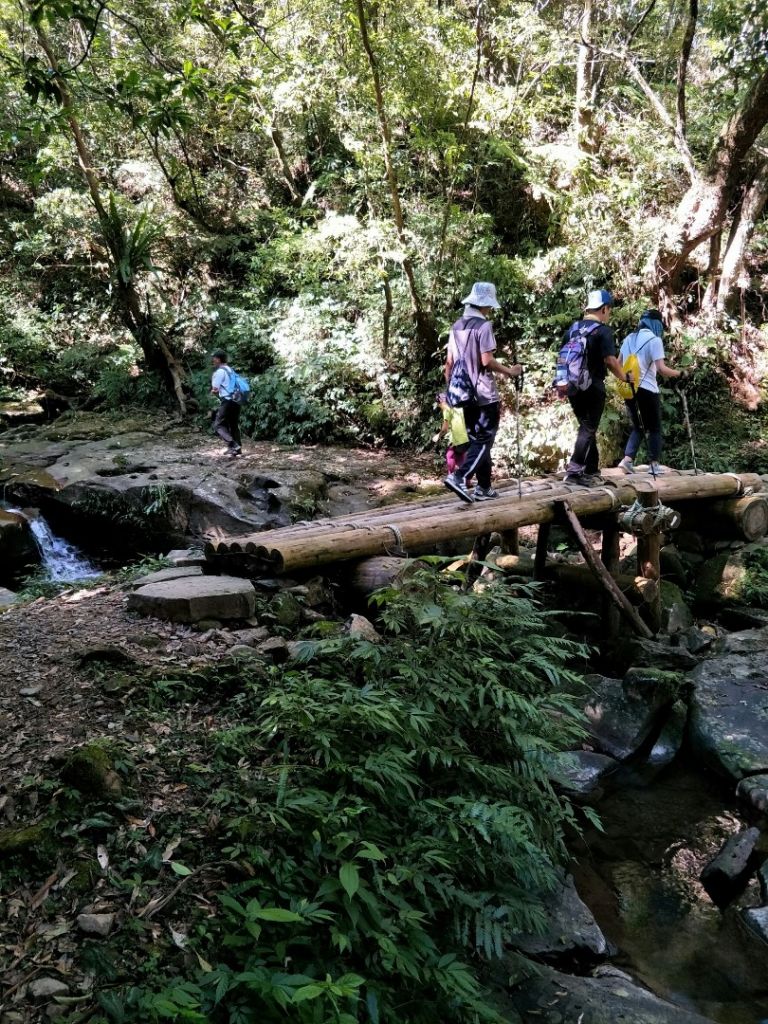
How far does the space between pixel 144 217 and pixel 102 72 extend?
4.24 meters

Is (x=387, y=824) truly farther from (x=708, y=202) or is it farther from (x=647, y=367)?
(x=708, y=202)

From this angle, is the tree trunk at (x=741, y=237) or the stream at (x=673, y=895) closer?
the stream at (x=673, y=895)

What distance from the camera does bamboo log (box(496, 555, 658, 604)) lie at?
7738 millimetres

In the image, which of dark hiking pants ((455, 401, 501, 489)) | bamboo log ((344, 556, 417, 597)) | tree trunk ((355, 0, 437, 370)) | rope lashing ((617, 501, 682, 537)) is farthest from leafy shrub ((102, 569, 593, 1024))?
tree trunk ((355, 0, 437, 370))

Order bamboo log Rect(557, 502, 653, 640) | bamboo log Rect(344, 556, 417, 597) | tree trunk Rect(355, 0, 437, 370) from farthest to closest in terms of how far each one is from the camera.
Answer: tree trunk Rect(355, 0, 437, 370), bamboo log Rect(557, 502, 653, 640), bamboo log Rect(344, 556, 417, 597)

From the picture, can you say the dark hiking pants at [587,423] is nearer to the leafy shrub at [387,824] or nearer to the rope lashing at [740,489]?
the rope lashing at [740,489]

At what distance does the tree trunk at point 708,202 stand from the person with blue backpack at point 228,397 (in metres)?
7.12

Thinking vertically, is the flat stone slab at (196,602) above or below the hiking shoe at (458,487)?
below

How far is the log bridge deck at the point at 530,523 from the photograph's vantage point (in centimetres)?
538

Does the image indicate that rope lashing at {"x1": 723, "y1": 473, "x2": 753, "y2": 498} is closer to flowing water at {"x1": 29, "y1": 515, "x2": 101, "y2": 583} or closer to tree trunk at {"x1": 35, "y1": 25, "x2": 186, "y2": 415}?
flowing water at {"x1": 29, "y1": 515, "x2": 101, "y2": 583}

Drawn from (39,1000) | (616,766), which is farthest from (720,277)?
(39,1000)

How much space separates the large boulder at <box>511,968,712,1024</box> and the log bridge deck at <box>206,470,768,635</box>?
299cm

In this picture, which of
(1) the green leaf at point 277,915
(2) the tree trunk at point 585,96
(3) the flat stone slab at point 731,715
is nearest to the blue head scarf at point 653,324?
(3) the flat stone slab at point 731,715

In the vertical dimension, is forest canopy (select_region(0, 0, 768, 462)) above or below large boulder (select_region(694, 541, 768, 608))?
above
